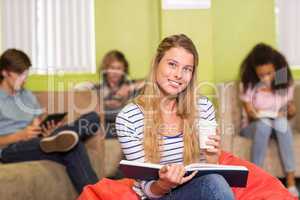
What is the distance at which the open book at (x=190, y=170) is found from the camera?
1806 millimetres

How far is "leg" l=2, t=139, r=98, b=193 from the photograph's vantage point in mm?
3381

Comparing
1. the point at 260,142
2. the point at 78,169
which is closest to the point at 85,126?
the point at 78,169

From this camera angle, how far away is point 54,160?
340cm

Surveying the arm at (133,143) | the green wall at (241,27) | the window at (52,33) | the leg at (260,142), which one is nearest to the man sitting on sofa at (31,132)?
the leg at (260,142)

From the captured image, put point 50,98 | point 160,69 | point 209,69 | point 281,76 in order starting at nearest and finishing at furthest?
point 160,69, point 50,98, point 281,76, point 209,69

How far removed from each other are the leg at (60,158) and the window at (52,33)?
201 cm

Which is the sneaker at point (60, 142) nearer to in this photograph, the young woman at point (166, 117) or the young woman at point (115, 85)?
the young woman at point (115, 85)

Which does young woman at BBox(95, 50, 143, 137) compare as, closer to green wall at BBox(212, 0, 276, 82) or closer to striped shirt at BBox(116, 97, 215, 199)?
green wall at BBox(212, 0, 276, 82)

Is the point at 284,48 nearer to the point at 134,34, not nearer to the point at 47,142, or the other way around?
the point at 134,34

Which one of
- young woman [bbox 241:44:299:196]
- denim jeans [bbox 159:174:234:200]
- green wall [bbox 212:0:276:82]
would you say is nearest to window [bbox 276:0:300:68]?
green wall [bbox 212:0:276:82]

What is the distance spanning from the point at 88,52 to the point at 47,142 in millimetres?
2071

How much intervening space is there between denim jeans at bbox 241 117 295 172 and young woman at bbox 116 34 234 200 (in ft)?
6.55

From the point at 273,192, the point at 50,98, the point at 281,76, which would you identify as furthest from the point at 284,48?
the point at 273,192

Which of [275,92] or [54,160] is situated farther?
[275,92]
